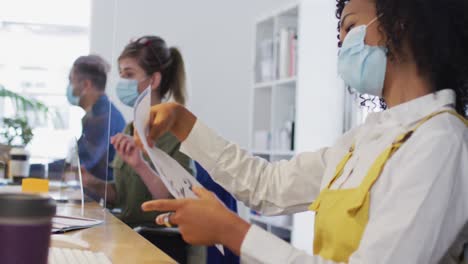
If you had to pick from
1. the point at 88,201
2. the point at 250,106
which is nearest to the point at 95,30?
the point at 250,106

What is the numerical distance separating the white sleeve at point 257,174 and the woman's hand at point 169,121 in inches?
0.8

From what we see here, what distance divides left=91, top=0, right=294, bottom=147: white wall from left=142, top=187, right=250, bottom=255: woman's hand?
3.49m

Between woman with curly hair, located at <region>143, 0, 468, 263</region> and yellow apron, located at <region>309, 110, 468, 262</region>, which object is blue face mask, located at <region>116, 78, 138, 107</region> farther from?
yellow apron, located at <region>309, 110, 468, 262</region>

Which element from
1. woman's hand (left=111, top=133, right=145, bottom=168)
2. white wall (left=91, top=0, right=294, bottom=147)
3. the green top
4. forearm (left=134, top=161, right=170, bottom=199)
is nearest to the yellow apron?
woman's hand (left=111, top=133, right=145, bottom=168)

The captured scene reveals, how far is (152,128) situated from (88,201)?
1229 millimetres

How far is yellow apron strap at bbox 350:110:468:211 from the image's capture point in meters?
1.09

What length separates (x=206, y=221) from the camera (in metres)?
1.04

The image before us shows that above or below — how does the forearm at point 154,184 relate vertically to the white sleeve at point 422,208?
below

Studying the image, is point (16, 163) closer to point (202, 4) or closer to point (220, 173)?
point (220, 173)

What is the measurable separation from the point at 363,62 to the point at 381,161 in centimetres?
29

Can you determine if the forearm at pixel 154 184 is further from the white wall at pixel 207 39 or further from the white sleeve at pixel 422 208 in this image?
the white wall at pixel 207 39

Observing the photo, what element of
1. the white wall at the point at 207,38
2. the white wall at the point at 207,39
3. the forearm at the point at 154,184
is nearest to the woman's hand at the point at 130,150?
the forearm at the point at 154,184

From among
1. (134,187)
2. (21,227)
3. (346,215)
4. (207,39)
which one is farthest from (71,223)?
(207,39)

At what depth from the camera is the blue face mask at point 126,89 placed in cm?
279
